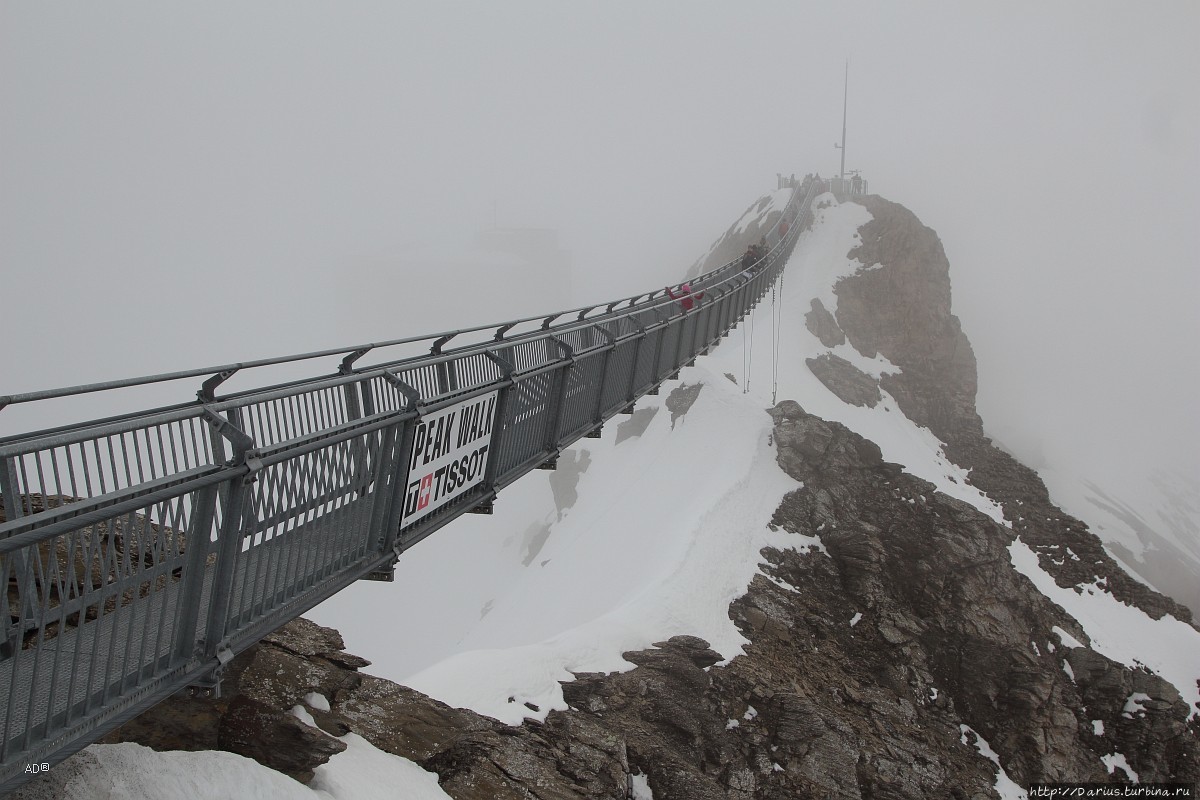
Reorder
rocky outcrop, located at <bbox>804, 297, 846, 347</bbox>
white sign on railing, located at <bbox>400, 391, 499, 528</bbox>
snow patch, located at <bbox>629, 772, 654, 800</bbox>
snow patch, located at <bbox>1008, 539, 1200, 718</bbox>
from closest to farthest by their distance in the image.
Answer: white sign on railing, located at <bbox>400, 391, 499, 528</bbox> < snow patch, located at <bbox>629, 772, 654, 800</bbox> < snow patch, located at <bbox>1008, 539, 1200, 718</bbox> < rocky outcrop, located at <bbox>804, 297, 846, 347</bbox>

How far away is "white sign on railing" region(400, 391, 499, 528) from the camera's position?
667 centimetres

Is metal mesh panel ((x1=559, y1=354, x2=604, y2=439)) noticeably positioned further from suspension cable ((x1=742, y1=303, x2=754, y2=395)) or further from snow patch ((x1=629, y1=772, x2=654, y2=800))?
suspension cable ((x1=742, y1=303, x2=754, y2=395))

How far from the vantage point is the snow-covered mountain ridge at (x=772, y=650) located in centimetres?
913

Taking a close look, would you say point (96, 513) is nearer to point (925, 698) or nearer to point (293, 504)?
point (293, 504)

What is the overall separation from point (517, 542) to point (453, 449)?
4167 cm

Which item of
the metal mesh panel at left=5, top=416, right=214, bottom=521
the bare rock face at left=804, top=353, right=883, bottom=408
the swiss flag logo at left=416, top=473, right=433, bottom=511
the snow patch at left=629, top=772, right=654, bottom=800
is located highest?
the metal mesh panel at left=5, top=416, right=214, bottom=521

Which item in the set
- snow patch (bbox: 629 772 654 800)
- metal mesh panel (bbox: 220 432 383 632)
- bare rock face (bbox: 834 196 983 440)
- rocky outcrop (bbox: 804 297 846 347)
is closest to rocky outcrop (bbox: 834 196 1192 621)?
bare rock face (bbox: 834 196 983 440)

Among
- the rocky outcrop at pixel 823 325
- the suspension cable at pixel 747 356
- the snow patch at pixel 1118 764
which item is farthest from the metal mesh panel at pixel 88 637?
the rocky outcrop at pixel 823 325

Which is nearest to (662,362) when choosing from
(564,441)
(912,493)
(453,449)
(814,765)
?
(564,441)

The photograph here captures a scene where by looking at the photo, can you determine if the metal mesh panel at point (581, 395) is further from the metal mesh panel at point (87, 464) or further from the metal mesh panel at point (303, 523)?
the metal mesh panel at point (87, 464)

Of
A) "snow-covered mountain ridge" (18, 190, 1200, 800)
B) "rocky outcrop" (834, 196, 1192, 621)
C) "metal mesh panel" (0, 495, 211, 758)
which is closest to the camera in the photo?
"metal mesh panel" (0, 495, 211, 758)

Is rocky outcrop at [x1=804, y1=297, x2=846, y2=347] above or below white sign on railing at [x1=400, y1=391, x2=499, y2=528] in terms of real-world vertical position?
below

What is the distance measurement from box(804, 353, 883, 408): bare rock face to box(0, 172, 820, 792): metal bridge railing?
89.4 feet

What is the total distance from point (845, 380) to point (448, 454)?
3183 cm
